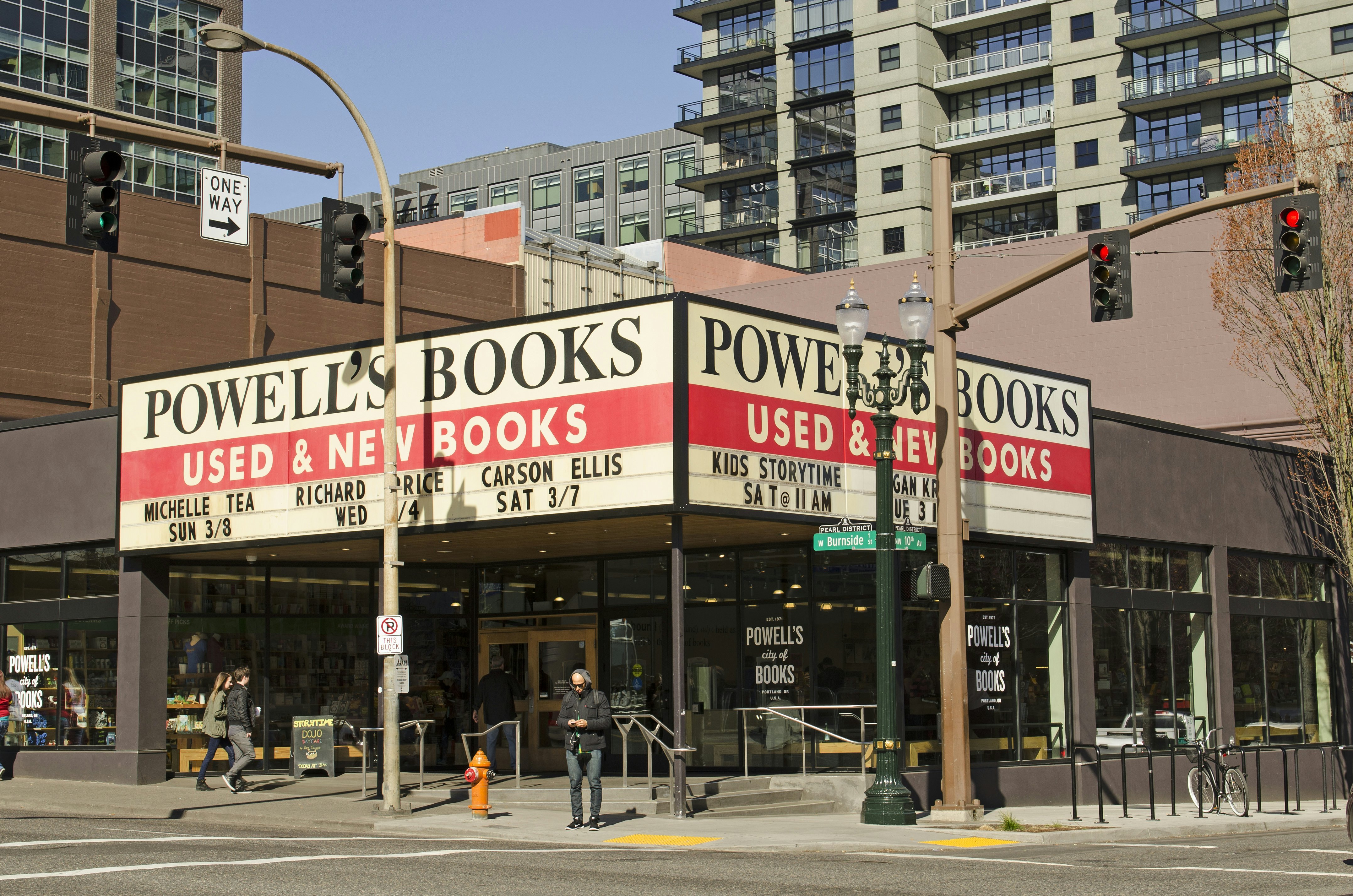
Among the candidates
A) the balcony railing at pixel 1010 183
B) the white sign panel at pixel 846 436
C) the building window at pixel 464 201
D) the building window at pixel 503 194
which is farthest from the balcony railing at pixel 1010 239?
the white sign panel at pixel 846 436

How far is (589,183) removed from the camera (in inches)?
4129

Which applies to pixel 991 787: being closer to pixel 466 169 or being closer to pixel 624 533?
pixel 624 533

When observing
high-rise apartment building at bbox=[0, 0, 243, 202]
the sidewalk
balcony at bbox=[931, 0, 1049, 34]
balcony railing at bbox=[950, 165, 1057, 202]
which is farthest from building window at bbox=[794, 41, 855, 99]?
the sidewalk

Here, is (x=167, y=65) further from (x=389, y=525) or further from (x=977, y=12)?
(x=389, y=525)

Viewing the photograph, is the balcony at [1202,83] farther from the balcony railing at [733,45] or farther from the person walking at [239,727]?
the person walking at [239,727]

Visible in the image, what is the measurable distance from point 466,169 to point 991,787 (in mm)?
95656

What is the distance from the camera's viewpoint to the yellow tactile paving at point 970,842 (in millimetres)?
15844

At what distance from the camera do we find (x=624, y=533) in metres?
20.7

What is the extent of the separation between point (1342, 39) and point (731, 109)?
36.0 metres

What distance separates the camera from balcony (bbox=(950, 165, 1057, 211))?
77.4 meters

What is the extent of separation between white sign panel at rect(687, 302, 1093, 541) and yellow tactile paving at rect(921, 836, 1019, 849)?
474 cm

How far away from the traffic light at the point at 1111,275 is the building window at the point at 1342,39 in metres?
57.7

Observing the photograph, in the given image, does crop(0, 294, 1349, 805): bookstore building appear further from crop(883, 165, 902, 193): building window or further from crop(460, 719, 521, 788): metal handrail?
crop(883, 165, 902, 193): building window

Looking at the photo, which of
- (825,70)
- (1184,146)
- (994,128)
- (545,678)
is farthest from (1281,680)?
(825,70)
